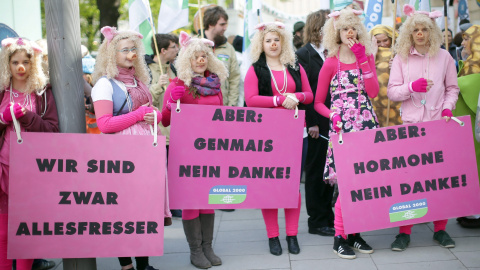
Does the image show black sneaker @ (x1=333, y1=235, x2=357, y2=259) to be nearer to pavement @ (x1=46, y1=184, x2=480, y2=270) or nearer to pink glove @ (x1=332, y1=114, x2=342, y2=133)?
pavement @ (x1=46, y1=184, x2=480, y2=270)

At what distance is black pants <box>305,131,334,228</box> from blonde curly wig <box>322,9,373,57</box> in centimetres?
96

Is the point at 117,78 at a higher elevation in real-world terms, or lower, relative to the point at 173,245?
higher

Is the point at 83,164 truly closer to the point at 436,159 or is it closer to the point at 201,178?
the point at 201,178

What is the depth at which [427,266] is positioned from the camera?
4801 millimetres

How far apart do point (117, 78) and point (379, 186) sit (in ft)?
7.56

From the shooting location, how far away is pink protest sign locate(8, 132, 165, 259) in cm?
415

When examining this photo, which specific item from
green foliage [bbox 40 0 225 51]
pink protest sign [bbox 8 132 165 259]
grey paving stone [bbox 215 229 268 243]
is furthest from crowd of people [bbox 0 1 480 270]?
green foliage [bbox 40 0 225 51]

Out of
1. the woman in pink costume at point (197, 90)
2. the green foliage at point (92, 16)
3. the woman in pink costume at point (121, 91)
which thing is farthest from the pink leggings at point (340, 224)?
the green foliage at point (92, 16)

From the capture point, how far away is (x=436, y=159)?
5039 millimetres

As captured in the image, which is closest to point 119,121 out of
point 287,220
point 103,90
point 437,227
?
point 103,90

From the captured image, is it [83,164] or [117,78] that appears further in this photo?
[117,78]

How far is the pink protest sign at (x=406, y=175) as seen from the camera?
4.90 metres

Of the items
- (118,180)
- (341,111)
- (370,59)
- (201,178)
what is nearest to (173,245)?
(201,178)

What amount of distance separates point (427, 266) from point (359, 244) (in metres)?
0.65
